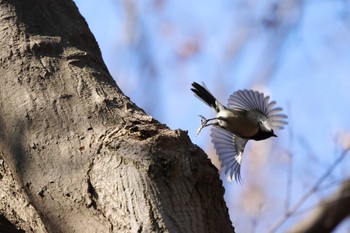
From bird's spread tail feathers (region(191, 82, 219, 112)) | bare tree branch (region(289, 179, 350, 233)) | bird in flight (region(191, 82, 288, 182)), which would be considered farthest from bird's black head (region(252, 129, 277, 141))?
bare tree branch (region(289, 179, 350, 233))

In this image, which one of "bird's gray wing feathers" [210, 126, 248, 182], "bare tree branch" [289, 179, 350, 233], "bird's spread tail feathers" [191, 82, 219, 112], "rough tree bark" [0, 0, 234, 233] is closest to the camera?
"bare tree branch" [289, 179, 350, 233]

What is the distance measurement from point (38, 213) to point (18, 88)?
366 mm

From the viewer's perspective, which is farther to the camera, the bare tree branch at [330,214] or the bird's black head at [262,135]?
the bird's black head at [262,135]

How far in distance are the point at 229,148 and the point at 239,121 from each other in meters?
0.13

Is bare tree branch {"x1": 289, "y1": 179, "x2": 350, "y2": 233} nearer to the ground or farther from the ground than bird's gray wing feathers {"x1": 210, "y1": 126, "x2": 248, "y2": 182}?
nearer to the ground

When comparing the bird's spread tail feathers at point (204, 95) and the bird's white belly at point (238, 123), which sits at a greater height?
the bird's spread tail feathers at point (204, 95)

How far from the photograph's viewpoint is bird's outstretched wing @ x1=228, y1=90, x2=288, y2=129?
10.9 feet

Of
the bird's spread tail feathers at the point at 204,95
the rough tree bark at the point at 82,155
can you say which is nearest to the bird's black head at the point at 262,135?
the bird's spread tail feathers at the point at 204,95

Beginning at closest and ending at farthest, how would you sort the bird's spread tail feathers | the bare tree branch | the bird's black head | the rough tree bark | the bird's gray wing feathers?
1. the bare tree branch
2. the rough tree bark
3. the bird's gray wing feathers
4. the bird's black head
5. the bird's spread tail feathers

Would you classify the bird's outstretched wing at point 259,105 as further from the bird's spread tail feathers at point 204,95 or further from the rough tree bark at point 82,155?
the rough tree bark at point 82,155

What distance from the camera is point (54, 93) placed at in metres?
2.13

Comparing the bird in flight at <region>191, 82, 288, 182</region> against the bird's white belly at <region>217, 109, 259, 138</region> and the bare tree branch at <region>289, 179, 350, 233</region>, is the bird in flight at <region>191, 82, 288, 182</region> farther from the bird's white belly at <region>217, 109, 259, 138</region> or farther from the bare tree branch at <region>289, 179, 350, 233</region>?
the bare tree branch at <region>289, 179, 350, 233</region>

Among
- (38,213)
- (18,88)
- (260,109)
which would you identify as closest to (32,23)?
(18,88)

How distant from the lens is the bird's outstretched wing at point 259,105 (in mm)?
3322
